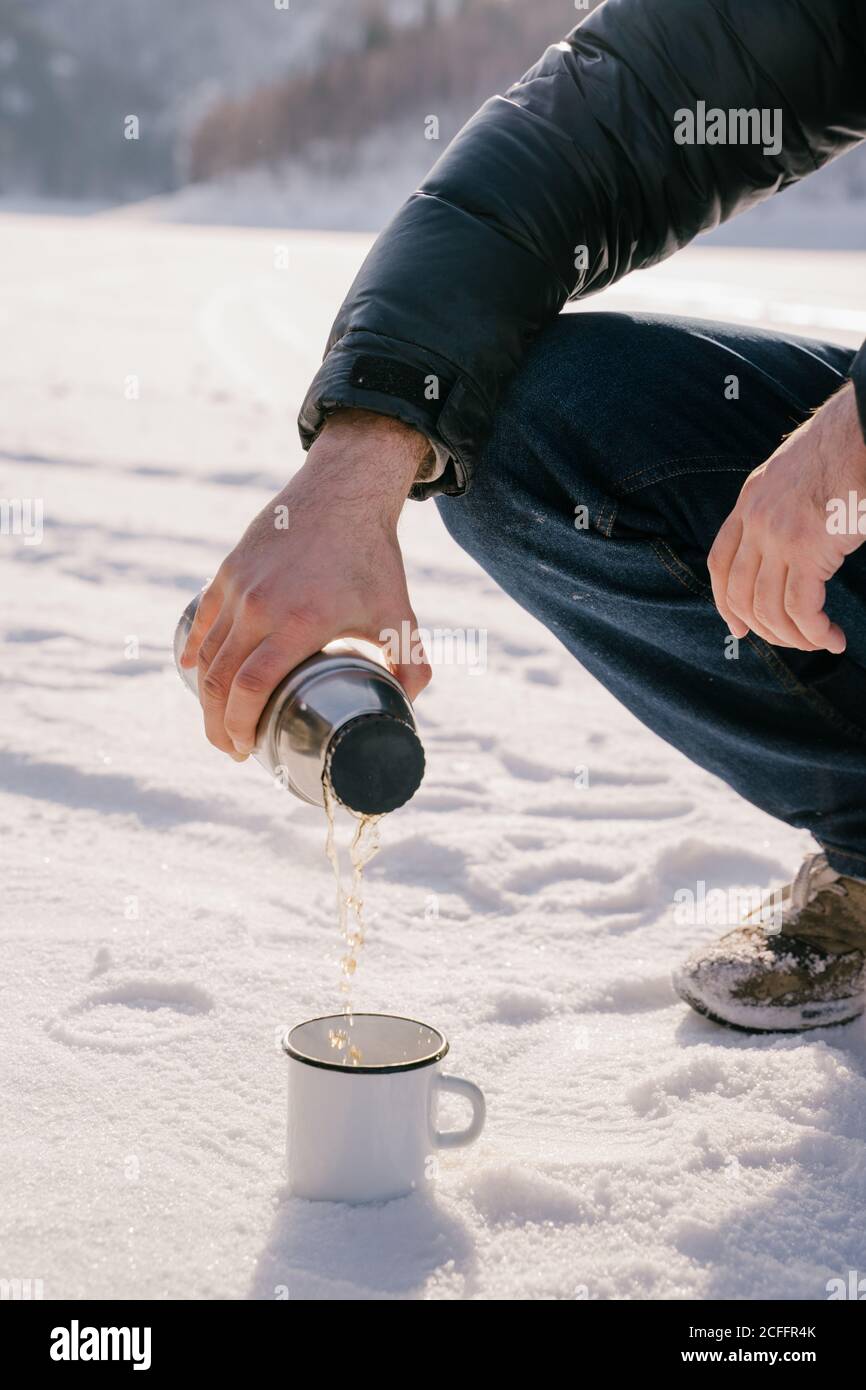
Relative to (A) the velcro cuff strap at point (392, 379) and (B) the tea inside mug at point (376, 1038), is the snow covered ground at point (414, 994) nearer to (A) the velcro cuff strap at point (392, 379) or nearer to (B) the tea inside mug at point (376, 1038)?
(B) the tea inside mug at point (376, 1038)

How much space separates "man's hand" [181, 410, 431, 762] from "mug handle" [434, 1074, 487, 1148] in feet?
1.12

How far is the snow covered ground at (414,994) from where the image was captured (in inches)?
45.8

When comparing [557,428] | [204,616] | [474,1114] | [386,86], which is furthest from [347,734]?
[386,86]

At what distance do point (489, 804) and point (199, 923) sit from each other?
64cm

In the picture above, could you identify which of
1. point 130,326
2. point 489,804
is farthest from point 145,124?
point 489,804

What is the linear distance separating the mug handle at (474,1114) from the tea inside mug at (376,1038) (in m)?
0.03

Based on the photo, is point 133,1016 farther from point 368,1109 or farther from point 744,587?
point 744,587

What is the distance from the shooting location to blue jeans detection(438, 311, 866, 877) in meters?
1.50

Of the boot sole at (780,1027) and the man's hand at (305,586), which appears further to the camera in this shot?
the boot sole at (780,1027)

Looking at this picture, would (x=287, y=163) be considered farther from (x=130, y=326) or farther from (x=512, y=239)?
(x=512, y=239)

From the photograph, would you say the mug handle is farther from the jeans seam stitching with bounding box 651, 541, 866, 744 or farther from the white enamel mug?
the jeans seam stitching with bounding box 651, 541, 866, 744

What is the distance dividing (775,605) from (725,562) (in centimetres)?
7

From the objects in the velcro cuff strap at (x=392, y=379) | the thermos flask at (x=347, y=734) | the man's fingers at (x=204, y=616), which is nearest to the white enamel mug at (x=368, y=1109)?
the thermos flask at (x=347, y=734)

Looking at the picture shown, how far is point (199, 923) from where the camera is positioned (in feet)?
5.83
